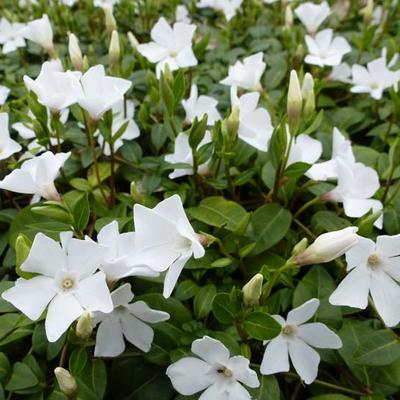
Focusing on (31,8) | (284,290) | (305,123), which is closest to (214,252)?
(284,290)

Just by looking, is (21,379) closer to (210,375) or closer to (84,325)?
(84,325)

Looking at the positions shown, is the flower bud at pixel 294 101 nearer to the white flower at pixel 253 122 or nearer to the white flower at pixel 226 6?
the white flower at pixel 253 122

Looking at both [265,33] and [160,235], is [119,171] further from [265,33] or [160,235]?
[265,33]

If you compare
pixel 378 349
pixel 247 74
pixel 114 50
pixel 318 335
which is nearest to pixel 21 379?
pixel 318 335

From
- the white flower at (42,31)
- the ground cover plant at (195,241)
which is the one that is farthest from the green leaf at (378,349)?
the white flower at (42,31)

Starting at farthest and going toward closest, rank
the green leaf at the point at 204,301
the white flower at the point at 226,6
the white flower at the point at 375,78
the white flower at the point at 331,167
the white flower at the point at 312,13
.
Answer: the white flower at the point at 226,6 < the white flower at the point at 312,13 < the white flower at the point at 375,78 < the white flower at the point at 331,167 < the green leaf at the point at 204,301

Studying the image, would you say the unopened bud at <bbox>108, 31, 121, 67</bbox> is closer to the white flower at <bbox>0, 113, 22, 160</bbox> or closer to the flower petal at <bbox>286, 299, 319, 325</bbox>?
the white flower at <bbox>0, 113, 22, 160</bbox>
